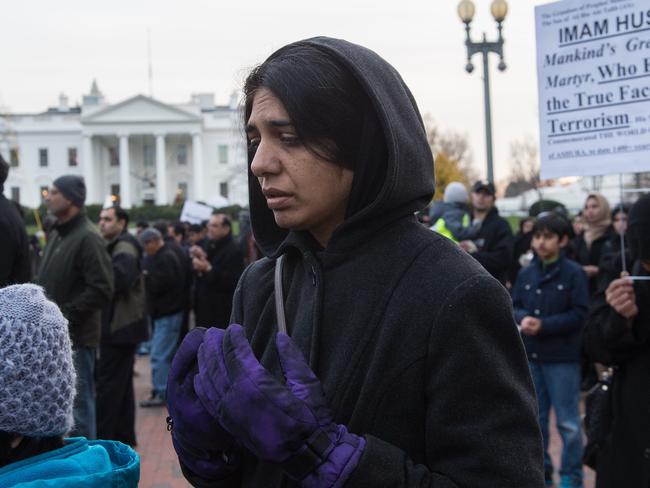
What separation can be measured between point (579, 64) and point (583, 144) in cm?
38

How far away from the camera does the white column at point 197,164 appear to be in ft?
296

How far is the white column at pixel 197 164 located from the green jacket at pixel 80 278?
84191 mm

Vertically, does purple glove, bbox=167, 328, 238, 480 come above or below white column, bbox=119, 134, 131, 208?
below

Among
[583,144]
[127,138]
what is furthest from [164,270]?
[127,138]

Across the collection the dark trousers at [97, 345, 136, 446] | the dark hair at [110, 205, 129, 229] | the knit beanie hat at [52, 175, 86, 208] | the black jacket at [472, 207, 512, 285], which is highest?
the knit beanie hat at [52, 175, 86, 208]

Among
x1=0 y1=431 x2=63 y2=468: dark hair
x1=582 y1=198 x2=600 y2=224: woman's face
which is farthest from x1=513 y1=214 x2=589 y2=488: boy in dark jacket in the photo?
x1=0 y1=431 x2=63 y2=468: dark hair

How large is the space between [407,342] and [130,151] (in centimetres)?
9423

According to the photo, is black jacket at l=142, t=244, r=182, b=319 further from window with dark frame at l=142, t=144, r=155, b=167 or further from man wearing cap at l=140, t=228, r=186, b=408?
window with dark frame at l=142, t=144, r=155, b=167

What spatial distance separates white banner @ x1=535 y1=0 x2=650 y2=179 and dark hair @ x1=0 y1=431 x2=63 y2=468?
271 cm

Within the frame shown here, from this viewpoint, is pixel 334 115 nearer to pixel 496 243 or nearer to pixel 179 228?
pixel 496 243

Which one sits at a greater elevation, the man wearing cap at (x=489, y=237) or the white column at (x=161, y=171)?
the white column at (x=161, y=171)

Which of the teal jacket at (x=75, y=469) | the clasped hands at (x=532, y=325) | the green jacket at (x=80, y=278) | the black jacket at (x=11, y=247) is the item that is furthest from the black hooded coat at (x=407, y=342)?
the green jacket at (x=80, y=278)

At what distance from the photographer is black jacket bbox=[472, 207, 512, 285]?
7.05 metres

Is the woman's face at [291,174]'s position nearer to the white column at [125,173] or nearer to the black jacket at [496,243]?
the black jacket at [496,243]
